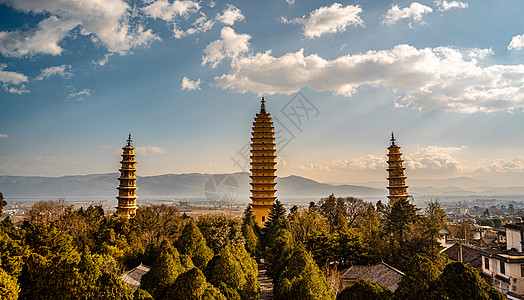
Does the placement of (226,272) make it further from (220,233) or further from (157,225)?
(157,225)

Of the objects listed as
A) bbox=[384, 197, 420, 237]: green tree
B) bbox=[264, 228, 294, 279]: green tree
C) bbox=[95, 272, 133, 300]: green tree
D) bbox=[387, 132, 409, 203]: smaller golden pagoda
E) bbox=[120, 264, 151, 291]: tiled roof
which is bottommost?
bbox=[120, 264, 151, 291]: tiled roof

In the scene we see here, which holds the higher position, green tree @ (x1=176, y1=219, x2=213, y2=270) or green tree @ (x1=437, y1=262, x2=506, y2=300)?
green tree @ (x1=437, y1=262, x2=506, y2=300)

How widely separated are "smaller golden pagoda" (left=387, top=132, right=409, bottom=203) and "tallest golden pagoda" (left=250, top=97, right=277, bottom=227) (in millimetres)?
14279

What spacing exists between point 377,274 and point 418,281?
11.0 meters

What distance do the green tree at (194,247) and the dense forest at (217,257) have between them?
0.07 metres

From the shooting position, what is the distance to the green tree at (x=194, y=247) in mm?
22266

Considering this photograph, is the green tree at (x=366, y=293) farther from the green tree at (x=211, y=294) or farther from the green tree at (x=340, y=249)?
the green tree at (x=340, y=249)

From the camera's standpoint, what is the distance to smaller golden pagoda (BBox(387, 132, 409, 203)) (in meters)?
42.4

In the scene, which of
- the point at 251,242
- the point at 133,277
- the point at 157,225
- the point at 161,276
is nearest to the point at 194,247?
the point at 133,277

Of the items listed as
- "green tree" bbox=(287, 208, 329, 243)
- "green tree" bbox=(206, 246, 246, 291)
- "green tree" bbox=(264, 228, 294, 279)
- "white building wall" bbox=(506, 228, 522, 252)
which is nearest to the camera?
"green tree" bbox=(206, 246, 246, 291)

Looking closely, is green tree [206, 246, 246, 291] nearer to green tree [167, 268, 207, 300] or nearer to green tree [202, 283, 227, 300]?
green tree [202, 283, 227, 300]

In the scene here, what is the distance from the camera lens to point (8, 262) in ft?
54.3

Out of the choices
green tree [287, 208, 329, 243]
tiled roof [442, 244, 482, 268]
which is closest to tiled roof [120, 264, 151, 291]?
green tree [287, 208, 329, 243]

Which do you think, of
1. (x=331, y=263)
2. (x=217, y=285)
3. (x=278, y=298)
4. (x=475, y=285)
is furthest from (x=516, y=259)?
(x=217, y=285)
